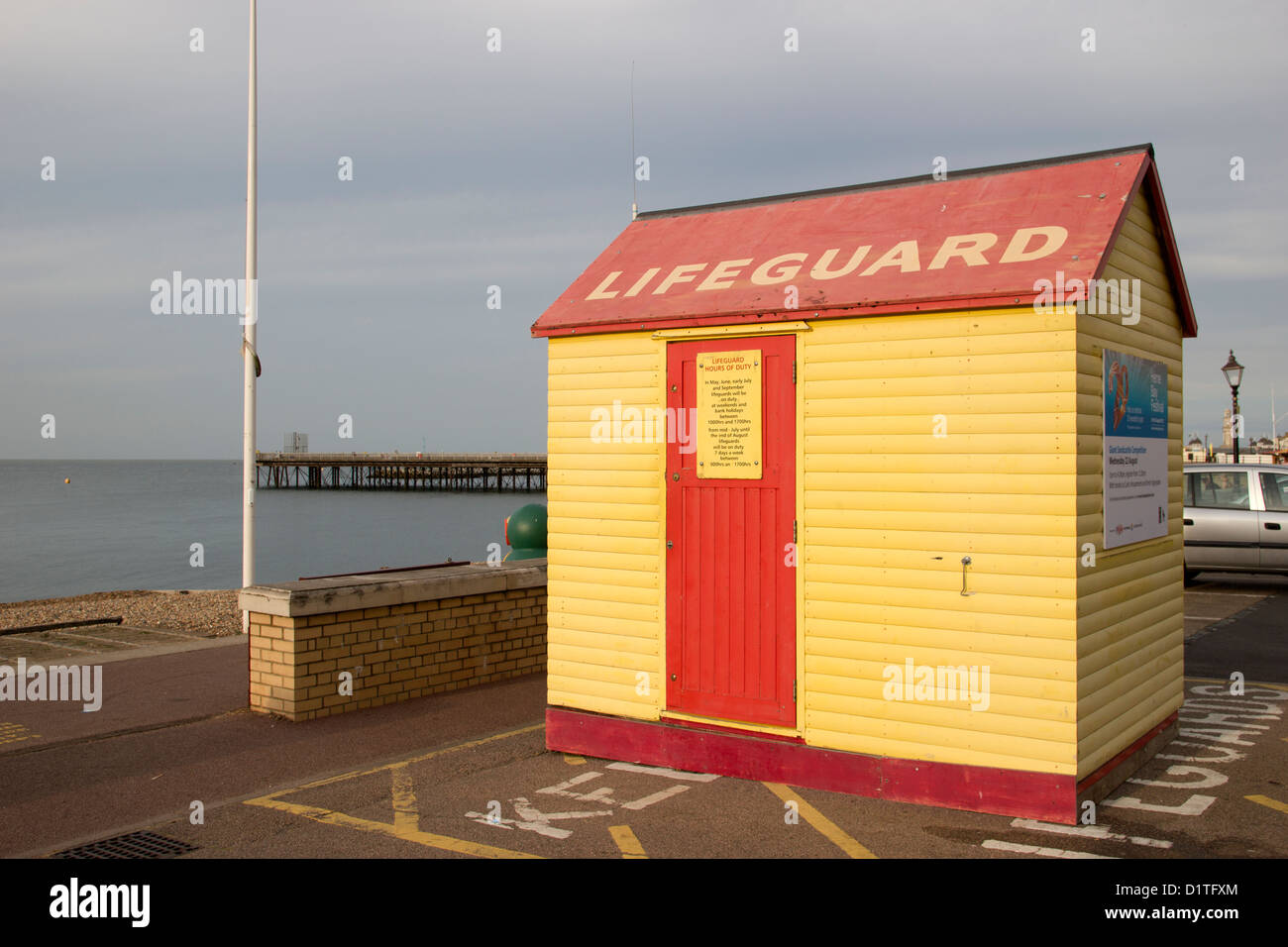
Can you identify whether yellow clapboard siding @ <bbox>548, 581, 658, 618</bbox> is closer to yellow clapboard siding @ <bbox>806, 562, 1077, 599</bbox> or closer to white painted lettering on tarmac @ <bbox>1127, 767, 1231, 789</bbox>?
yellow clapboard siding @ <bbox>806, 562, 1077, 599</bbox>

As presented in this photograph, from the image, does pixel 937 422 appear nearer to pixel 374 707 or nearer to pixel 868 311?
pixel 868 311

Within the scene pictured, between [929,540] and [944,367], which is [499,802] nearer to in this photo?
[929,540]

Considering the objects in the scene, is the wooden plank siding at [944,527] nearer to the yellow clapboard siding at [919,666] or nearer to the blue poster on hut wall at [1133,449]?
the yellow clapboard siding at [919,666]

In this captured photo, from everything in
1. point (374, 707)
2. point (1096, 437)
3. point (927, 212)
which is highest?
point (927, 212)

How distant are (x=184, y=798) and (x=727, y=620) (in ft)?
11.9

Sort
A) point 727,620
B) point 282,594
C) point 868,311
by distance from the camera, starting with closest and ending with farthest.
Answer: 1. point 868,311
2. point 727,620
3. point 282,594

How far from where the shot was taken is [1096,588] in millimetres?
6141

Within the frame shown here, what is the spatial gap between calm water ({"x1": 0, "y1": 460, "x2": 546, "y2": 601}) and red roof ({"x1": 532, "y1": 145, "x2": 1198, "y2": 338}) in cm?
2361

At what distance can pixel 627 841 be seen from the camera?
221 inches

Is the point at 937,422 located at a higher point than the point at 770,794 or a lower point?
higher

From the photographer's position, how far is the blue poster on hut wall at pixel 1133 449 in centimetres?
636

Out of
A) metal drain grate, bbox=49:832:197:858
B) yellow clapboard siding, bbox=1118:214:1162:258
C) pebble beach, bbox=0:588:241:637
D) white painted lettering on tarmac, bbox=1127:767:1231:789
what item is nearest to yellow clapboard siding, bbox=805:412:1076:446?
yellow clapboard siding, bbox=1118:214:1162:258
